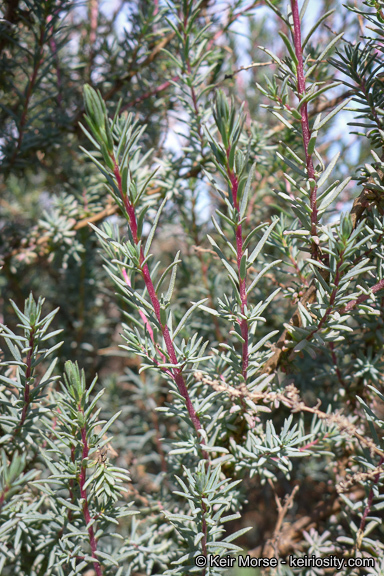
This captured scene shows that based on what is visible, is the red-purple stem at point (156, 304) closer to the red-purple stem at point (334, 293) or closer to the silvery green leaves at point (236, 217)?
the silvery green leaves at point (236, 217)

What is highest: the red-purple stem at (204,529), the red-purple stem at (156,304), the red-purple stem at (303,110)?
the red-purple stem at (303,110)

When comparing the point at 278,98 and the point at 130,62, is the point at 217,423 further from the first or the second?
the point at 130,62

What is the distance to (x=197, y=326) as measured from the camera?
2.39 ft

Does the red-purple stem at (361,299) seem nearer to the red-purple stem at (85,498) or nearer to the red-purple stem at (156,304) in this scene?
the red-purple stem at (156,304)

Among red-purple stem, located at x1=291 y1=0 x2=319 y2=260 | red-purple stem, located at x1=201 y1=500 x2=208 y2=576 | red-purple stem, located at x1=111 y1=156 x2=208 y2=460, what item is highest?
red-purple stem, located at x1=291 y1=0 x2=319 y2=260

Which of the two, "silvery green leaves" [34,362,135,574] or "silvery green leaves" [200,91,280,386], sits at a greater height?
"silvery green leaves" [200,91,280,386]

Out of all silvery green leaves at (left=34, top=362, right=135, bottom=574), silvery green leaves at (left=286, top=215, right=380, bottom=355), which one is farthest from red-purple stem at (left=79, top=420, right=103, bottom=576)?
silvery green leaves at (left=286, top=215, right=380, bottom=355)

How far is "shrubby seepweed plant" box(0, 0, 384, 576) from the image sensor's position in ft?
1.24

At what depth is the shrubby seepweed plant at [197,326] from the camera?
0.38 m

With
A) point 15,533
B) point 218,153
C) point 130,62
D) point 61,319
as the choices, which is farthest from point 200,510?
point 130,62

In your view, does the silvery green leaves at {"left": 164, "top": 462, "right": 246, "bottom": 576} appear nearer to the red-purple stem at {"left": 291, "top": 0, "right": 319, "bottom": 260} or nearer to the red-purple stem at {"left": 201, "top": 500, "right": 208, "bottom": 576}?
the red-purple stem at {"left": 201, "top": 500, "right": 208, "bottom": 576}

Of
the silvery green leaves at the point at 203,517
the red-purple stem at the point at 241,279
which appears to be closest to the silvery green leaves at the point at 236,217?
the red-purple stem at the point at 241,279

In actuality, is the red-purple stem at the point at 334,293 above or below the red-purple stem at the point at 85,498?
above

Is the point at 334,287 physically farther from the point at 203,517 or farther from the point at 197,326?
the point at 197,326
